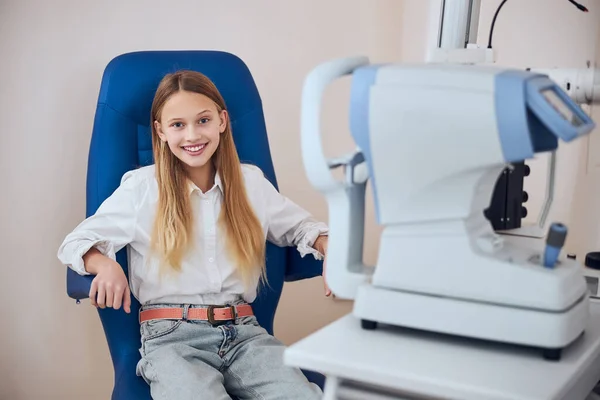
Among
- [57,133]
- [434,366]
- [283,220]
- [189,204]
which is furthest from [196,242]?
[434,366]

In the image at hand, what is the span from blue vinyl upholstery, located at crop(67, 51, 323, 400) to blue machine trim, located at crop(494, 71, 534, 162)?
0.75m

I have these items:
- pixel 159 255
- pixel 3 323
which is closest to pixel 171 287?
pixel 159 255

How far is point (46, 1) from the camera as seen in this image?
72.1 inches

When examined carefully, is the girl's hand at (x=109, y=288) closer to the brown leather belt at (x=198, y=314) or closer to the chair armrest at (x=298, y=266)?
the brown leather belt at (x=198, y=314)

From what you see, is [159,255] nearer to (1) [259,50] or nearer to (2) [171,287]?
(2) [171,287]

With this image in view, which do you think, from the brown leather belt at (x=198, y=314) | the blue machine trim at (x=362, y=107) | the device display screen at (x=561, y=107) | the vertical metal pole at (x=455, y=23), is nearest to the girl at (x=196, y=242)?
the brown leather belt at (x=198, y=314)

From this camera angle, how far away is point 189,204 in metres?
1.62

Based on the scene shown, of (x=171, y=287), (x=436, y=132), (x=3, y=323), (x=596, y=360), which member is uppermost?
(x=436, y=132)

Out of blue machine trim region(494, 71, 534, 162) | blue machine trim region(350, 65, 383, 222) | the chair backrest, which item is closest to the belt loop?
the chair backrest

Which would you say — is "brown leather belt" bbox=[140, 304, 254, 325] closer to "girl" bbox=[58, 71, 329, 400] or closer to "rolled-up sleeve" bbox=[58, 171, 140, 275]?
"girl" bbox=[58, 71, 329, 400]

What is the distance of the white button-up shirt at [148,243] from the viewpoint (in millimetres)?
1568

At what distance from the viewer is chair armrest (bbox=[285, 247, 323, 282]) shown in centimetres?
171

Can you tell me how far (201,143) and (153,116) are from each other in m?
0.12

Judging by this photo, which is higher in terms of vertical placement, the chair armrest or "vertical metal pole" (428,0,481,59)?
"vertical metal pole" (428,0,481,59)
